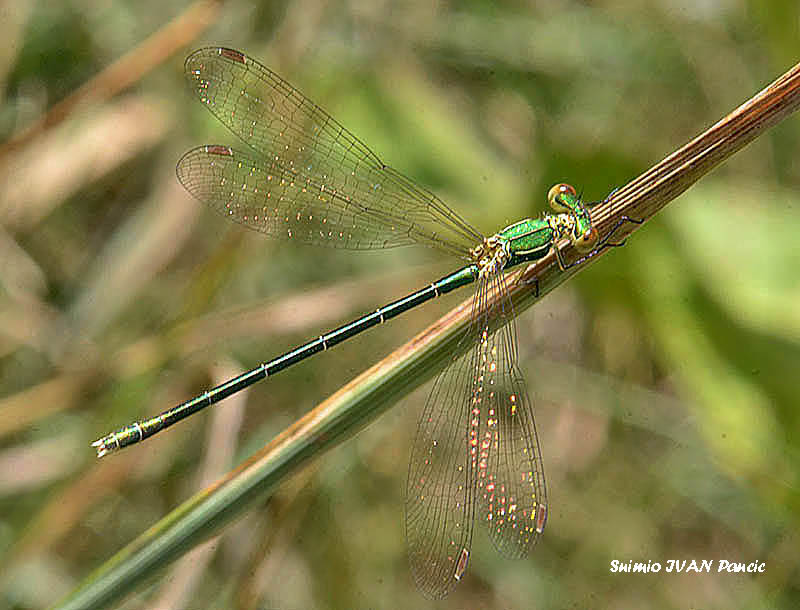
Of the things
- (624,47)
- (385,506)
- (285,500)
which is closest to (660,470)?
(385,506)

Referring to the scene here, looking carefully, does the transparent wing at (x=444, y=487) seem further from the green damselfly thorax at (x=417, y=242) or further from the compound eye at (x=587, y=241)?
the compound eye at (x=587, y=241)

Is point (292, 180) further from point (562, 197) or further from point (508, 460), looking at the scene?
point (508, 460)

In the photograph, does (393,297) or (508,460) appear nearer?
(508,460)

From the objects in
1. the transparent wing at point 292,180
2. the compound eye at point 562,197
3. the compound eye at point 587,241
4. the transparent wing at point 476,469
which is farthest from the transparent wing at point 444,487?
the transparent wing at point 292,180

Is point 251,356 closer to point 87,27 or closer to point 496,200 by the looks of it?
point 496,200

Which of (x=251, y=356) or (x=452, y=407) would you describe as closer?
(x=452, y=407)

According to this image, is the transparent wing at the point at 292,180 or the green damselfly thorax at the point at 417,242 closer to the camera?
the green damselfly thorax at the point at 417,242

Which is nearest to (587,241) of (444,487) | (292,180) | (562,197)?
(562,197)
